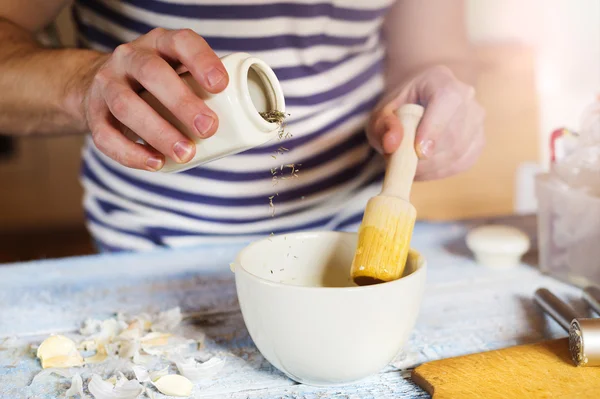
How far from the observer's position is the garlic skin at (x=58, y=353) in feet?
2.26

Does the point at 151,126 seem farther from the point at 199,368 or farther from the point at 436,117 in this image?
the point at 436,117

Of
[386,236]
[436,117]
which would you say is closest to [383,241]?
[386,236]

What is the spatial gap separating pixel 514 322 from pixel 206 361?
1.23 feet

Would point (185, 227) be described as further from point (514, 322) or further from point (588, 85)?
point (588, 85)

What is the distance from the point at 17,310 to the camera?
2.77ft

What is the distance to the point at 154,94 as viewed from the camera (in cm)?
63

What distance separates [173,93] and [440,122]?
370 mm

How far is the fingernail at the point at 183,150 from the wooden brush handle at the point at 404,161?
0.23m

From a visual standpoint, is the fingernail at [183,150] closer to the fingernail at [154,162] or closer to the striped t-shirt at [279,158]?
the fingernail at [154,162]

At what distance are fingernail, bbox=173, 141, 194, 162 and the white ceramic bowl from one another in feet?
0.40

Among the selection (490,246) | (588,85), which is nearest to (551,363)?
(490,246)

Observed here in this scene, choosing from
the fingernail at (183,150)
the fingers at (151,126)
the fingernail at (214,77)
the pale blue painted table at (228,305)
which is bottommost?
the pale blue painted table at (228,305)

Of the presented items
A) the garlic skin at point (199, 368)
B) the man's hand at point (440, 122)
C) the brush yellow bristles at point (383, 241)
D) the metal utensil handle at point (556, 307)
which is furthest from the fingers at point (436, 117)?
the garlic skin at point (199, 368)

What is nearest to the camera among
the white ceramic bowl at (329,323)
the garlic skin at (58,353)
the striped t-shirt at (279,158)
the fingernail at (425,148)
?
the white ceramic bowl at (329,323)
